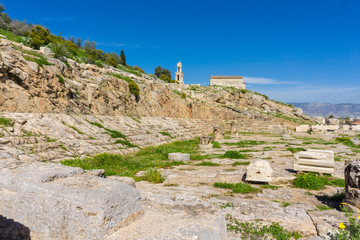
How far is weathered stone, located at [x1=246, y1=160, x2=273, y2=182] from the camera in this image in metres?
7.32

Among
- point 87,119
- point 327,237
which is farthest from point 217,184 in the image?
point 87,119

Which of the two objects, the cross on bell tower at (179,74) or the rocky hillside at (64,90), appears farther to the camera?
the cross on bell tower at (179,74)

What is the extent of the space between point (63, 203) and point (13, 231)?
810mm

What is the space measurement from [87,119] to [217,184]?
9.75m

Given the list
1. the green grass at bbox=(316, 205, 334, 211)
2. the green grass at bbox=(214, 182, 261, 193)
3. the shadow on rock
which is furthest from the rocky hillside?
the green grass at bbox=(316, 205, 334, 211)

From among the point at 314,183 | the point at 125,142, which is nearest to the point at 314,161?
the point at 314,183

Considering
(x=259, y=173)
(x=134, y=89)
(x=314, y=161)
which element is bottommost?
(x=259, y=173)

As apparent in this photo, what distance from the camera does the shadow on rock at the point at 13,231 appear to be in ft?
9.45

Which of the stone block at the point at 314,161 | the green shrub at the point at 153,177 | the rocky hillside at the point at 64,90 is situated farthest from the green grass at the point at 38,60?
the stone block at the point at 314,161

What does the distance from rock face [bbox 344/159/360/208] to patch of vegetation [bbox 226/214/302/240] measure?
216cm

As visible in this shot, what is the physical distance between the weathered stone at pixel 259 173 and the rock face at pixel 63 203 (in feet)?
16.7

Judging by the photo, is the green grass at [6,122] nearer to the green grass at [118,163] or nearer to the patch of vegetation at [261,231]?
the green grass at [118,163]

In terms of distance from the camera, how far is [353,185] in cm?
511

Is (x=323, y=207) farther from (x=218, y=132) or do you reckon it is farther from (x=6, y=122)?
(x=218, y=132)
